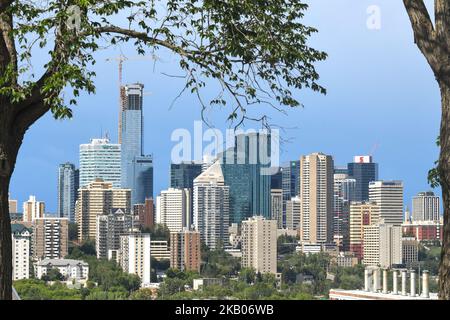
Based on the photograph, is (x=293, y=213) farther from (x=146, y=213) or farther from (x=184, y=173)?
(x=146, y=213)

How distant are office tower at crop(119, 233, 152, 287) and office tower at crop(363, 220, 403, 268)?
15.1 metres

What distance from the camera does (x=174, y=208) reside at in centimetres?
5731

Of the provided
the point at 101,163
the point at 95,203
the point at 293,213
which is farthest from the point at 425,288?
the point at 101,163

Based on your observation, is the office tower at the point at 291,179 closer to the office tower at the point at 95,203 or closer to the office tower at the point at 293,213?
the office tower at the point at 293,213

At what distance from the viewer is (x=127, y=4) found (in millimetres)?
6242

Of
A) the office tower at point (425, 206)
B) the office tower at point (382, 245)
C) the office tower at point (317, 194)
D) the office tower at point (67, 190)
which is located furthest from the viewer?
the office tower at point (67, 190)

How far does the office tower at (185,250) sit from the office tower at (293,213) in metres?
7.83

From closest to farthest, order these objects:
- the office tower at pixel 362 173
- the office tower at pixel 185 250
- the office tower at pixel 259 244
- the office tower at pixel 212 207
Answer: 1. the office tower at pixel 259 244
2. the office tower at pixel 185 250
3. the office tower at pixel 212 207
4. the office tower at pixel 362 173

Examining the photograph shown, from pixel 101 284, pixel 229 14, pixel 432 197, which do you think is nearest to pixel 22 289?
pixel 101 284

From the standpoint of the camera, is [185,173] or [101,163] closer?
[185,173]

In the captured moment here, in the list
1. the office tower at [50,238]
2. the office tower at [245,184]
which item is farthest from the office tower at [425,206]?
the office tower at [50,238]

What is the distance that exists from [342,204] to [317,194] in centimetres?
269

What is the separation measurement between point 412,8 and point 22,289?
2813 centimetres

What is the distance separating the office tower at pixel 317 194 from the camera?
57750 mm
